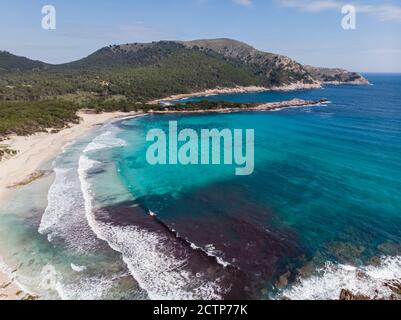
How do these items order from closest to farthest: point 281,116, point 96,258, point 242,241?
point 96,258 → point 242,241 → point 281,116

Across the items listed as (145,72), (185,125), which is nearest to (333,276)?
(185,125)

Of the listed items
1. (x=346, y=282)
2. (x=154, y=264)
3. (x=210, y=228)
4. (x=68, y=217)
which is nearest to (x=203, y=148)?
(x=210, y=228)

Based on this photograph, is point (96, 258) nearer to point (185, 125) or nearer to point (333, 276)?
point (333, 276)

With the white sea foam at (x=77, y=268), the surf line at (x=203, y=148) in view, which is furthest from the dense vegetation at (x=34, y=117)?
the white sea foam at (x=77, y=268)

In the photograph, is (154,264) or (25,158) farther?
(25,158)

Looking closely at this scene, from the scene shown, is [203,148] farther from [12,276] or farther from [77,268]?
[12,276]
